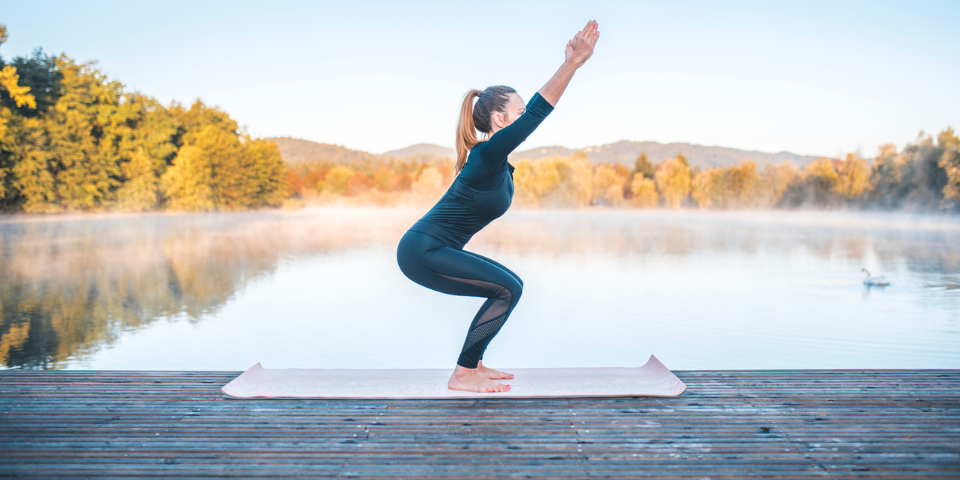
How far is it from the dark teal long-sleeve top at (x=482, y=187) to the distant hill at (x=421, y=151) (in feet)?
118

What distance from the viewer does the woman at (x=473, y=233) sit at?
1856mm

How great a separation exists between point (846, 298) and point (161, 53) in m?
34.3

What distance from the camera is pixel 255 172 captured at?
30.4 m

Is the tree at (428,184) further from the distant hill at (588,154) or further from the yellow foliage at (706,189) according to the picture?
the yellow foliage at (706,189)

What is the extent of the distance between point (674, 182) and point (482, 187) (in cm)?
3410

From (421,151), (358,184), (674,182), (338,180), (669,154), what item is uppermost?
(669,154)

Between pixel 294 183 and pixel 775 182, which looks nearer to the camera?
pixel 775 182

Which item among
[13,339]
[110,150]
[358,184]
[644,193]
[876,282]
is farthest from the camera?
[358,184]

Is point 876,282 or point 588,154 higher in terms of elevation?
point 588,154

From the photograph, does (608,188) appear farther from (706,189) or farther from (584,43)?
(584,43)

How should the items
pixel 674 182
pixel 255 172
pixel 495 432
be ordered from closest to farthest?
pixel 495 432 → pixel 255 172 → pixel 674 182

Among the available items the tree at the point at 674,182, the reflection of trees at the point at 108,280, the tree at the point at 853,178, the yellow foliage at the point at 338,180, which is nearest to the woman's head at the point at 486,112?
the reflection of trees at the point at 108,280

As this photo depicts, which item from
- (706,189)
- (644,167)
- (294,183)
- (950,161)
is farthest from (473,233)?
(644,167)

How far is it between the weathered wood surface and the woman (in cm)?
22
